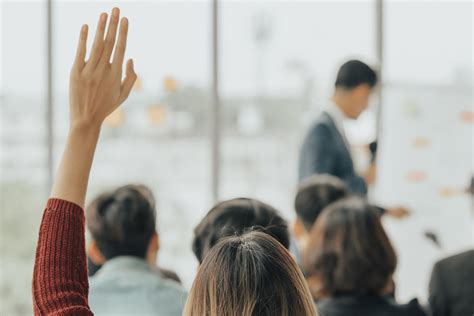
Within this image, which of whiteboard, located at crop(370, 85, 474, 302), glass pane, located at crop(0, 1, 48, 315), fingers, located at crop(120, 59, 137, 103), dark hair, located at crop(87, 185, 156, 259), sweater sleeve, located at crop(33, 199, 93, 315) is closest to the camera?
sweater sleeve, located at crop(33, 199, 93, 315)

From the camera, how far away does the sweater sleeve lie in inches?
33.4

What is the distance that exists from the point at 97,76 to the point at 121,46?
0.22ft

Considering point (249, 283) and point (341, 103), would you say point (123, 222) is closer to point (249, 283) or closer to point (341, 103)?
point (249, 283)

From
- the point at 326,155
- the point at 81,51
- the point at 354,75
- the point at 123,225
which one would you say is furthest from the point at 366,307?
the point at 354,75

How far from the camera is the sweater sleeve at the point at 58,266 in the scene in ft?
2.79

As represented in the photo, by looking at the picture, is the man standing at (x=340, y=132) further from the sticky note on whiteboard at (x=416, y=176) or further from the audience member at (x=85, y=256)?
the audience member at (x=85, y=256)

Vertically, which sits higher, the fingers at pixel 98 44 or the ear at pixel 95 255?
the fingers at pixel 98 44

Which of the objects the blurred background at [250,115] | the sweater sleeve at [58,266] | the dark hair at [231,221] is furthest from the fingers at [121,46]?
the blurred background at [250,115]

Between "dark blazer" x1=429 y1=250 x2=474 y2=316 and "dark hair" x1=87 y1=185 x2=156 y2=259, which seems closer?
"dark blazer" x1=429 y1=250 x2=474 y2=316

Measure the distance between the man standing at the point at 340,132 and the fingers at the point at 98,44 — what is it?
2264mm

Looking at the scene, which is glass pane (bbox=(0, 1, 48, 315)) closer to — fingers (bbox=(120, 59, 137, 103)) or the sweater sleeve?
fingers (bbox=(120, 59, 137, 103))

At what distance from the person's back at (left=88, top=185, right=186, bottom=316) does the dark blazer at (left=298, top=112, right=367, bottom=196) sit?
1252 mm

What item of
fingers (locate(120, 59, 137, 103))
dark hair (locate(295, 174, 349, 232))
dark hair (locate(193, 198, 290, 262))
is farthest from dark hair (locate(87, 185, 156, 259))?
fingers (locate(120, 59, 137, 103))

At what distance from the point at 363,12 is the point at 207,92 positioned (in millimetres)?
1178
